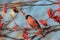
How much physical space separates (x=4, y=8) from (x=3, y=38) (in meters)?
0.25

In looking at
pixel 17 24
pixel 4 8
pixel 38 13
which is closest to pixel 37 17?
pixel 38 13

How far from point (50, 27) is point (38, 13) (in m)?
0.15

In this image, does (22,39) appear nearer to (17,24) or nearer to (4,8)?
(17,24)

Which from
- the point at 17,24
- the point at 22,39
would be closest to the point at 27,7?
the point at 17,24

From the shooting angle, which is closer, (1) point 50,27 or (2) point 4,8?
(1) point 50,27

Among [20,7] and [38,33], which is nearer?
[38,33]

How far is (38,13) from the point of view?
4.75 ft

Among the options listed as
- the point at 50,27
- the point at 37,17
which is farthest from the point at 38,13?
the point at 50,27

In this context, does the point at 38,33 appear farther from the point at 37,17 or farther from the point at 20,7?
the point at 20,7

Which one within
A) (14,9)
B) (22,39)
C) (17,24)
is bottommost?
(22,39)

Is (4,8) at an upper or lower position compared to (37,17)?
upper

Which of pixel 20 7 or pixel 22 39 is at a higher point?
pixel 20 7

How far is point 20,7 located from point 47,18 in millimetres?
242

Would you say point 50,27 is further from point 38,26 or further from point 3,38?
point 3,38
